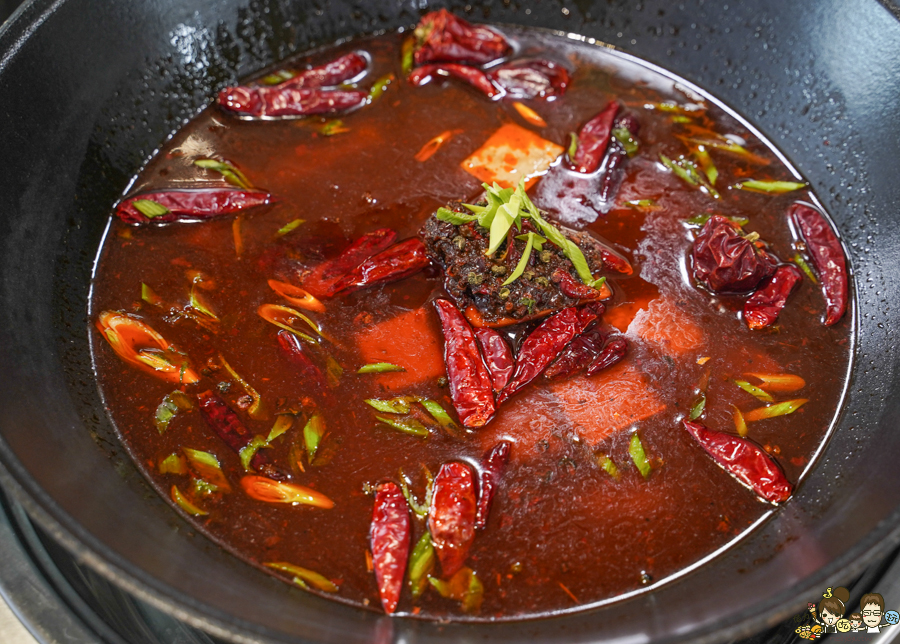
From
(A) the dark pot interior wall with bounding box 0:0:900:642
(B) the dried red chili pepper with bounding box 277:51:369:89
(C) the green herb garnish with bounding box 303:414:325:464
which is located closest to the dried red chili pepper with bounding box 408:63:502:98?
(B) the dried red chili pepper with bounding box 277:51:369:89

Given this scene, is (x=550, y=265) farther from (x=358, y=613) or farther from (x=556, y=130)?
(x=358, y=613)

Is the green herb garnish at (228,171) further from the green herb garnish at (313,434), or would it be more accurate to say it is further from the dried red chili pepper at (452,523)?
the dried red chili pepper at (452,523)

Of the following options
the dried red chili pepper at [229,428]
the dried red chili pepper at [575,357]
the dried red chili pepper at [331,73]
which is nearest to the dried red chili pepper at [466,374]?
the dried red chili pepper at [575,357]

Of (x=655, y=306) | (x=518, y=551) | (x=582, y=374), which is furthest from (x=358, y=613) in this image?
(x=655, y=306)

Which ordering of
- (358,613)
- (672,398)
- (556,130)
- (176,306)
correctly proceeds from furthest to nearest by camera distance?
(556,130)
(176,306)
(672,398)
(358,613)

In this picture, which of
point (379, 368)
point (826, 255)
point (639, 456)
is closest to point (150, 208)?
point (379, 368)

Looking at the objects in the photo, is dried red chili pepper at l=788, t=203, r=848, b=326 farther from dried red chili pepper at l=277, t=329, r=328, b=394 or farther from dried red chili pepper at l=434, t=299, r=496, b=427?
A: dried red chili pepper at l=277, t=329, r=328, b=394

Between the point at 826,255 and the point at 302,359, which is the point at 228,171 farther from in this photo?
the point at 826,255
